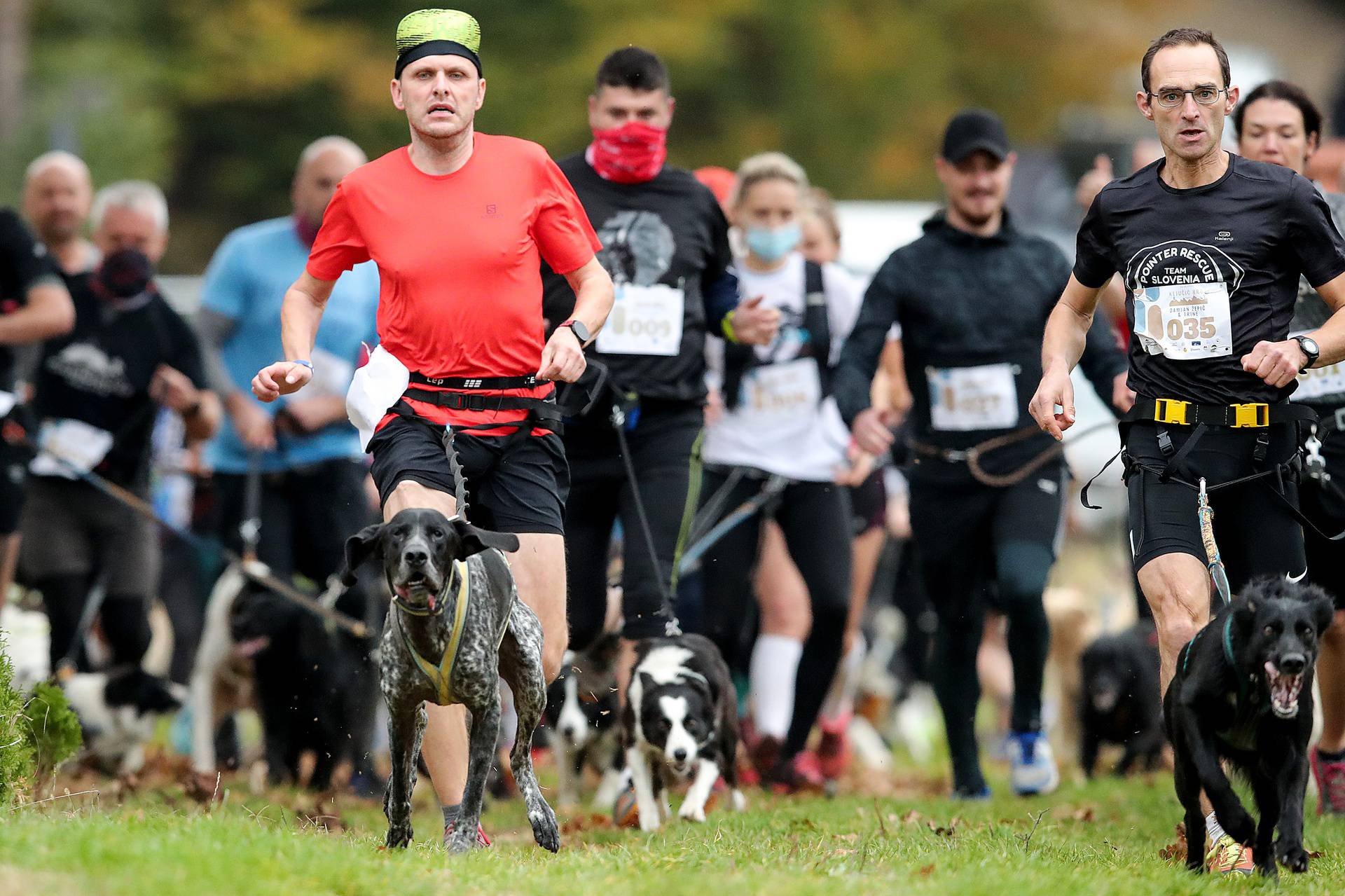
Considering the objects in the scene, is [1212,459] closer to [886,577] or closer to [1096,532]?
[886,577]

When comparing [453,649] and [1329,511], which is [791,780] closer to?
[1329,511]

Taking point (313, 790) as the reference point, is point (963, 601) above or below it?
above

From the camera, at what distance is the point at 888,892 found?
5289 millimetres

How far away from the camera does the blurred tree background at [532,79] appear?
27.3 m

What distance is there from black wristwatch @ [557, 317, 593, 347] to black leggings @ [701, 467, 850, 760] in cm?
295

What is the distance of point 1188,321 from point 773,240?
3.51 m

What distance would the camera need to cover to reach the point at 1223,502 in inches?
256

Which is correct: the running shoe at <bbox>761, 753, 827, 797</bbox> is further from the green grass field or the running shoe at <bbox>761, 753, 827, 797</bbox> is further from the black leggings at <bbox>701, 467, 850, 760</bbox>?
the green grass field

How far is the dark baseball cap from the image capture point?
8.90 meters

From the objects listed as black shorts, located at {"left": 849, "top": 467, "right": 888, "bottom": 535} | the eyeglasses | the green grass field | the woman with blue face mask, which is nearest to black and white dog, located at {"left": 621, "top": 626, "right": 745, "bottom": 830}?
the green grass field

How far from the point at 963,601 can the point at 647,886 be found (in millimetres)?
4175

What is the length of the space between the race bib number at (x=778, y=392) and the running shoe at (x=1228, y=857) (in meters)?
3.85

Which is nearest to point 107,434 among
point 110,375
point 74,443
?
point 74,443

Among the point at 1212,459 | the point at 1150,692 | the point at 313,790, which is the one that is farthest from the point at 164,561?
the point at 1212,459
